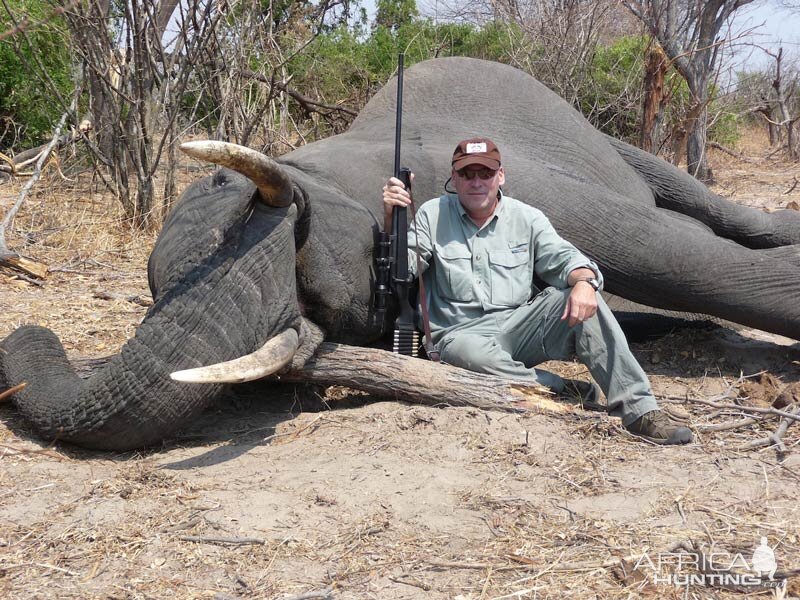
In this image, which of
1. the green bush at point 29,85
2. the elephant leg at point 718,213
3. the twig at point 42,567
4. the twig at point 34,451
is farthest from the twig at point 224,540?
the green bush at point 29,85

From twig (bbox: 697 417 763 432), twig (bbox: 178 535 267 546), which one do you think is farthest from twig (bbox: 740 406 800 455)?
twig (bbox: 178 535 267 546)

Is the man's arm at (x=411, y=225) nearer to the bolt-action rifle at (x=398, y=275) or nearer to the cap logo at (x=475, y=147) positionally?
the bolt-action rifle at (x=398, y=275)

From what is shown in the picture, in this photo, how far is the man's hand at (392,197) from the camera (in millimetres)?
4117

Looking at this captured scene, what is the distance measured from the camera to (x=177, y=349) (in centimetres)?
326

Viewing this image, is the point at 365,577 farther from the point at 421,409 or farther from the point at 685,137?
the point at 685,137

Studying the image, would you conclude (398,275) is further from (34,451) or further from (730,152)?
(730,152)

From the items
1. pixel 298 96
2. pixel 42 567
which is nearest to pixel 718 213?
pixel 298 96

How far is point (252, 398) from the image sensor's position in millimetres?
4211

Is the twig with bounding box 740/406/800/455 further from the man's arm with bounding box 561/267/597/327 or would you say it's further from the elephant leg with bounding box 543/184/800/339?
the elephant leg with bounding box 543/184/800/339

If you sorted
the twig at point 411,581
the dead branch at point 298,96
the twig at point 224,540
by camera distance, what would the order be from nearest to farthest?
1. the twig at point 411,581
2. the twig at point 224,540
3. the dead branch at point 298,96

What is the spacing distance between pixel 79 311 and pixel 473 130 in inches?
99.3

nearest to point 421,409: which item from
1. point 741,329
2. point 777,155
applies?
point 741,329

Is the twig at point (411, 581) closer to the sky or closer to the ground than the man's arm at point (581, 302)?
closer to the ground

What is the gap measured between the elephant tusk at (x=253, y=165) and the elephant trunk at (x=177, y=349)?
9 centimetres
